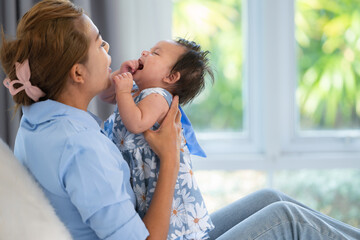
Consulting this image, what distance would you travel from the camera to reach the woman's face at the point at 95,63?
1.15m

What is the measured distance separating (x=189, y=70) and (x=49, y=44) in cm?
50

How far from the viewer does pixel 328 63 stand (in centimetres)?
247

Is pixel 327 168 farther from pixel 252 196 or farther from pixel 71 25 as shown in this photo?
pixel 71 25

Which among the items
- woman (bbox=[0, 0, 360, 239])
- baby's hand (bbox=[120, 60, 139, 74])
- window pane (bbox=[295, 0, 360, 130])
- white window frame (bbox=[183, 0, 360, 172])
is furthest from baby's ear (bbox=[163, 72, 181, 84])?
window pane (bbox=[295, 0, 360, 130])

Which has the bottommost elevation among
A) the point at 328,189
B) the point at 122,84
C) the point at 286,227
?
the point at 328,189

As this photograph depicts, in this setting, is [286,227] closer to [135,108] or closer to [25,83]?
[135,108]

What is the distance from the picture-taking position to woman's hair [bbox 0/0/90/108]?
1.07m

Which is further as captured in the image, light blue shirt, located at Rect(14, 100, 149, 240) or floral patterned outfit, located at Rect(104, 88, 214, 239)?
floral patterned outfit, located at Rect(104, 88, 214, 239)

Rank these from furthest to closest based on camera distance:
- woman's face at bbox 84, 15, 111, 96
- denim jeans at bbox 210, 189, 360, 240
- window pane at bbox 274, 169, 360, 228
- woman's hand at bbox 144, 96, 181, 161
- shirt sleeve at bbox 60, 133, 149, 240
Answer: window pane at bbox 274, 169, 360, 228 < denim jeans at bbox 210, 189, 360, 240 < woman's hand at bbox 144, 96, 181, 161 < woman's face at bbox 84, 15, 111, 96 < shirt sleeve at bbox 60, 133, 149, 240

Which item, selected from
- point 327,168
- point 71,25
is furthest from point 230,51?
point 71,25

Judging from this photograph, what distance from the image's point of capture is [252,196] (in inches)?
65.9

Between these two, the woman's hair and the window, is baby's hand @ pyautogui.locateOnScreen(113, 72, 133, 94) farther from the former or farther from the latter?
the window

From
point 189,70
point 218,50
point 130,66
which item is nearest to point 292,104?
point 218,50

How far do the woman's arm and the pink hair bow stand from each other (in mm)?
333
